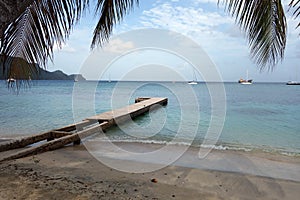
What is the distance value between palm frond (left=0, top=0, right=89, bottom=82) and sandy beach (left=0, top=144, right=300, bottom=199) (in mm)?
1756

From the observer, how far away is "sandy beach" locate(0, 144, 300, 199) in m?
3.20

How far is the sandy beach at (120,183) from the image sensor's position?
3201mm

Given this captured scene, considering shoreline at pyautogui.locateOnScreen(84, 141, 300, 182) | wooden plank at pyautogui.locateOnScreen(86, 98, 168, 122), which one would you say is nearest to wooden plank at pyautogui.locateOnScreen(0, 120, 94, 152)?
shoreline at pyautogui.locateOnScreen(84, 141, 300, 182)

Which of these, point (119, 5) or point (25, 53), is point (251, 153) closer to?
point (119, 5)

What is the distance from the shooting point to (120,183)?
3.65 meters

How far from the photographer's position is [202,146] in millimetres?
7418

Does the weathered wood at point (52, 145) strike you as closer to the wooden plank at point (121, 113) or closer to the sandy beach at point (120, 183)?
the sandy beach at point (120, 183)

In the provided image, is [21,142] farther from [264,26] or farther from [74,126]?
[264,26]

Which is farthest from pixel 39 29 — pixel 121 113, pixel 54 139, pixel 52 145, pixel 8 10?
pixel 121 113

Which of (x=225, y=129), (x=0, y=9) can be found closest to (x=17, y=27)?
(x=0, y=9)

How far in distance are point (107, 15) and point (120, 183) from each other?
92.3 inches

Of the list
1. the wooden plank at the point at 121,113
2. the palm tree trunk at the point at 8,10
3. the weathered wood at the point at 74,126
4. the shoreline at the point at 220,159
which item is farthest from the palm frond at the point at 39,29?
the wooden plank at the point at 121,113

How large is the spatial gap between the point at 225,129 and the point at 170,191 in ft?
26.0

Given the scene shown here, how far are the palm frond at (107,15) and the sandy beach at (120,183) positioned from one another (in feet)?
6.59
